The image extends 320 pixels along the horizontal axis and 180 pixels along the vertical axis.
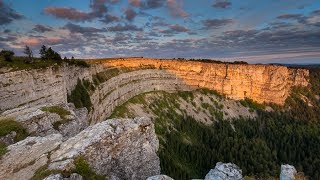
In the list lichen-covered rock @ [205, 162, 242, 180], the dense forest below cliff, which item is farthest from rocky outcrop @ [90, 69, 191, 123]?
lichen-covered rock @ [205, 162, 242, 180]

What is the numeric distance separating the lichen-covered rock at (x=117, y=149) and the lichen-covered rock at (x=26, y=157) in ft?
4.64

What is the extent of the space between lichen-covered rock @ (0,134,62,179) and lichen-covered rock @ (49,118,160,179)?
1413 millimetres

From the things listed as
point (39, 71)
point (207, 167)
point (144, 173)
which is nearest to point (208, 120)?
point (207, 167)

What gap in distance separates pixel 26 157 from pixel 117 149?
747 centimetres

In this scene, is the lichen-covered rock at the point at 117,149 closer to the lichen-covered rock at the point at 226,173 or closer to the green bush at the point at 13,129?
the lichen-covered rock at the point at 226,173

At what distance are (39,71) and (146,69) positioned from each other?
11705 cm

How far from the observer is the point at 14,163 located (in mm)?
26750

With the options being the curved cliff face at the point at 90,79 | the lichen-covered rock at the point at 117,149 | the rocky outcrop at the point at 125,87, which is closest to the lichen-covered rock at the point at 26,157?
the lichen-covered rock at the point at 117,149

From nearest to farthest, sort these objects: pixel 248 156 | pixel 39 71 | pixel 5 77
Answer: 1. pixel 5 77
2. pixel 39 71
3. pixel 248 156

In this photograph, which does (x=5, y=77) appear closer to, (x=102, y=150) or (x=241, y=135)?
(x=102, y=150)

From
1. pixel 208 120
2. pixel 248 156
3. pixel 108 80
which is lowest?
pixel 248 156

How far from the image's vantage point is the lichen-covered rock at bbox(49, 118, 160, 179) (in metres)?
25.3

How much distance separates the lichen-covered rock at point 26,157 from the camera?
25.0 m

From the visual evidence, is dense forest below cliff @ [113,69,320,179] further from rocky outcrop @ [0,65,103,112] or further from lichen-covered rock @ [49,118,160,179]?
lichen-covered rock @ [49,118,160,179]
